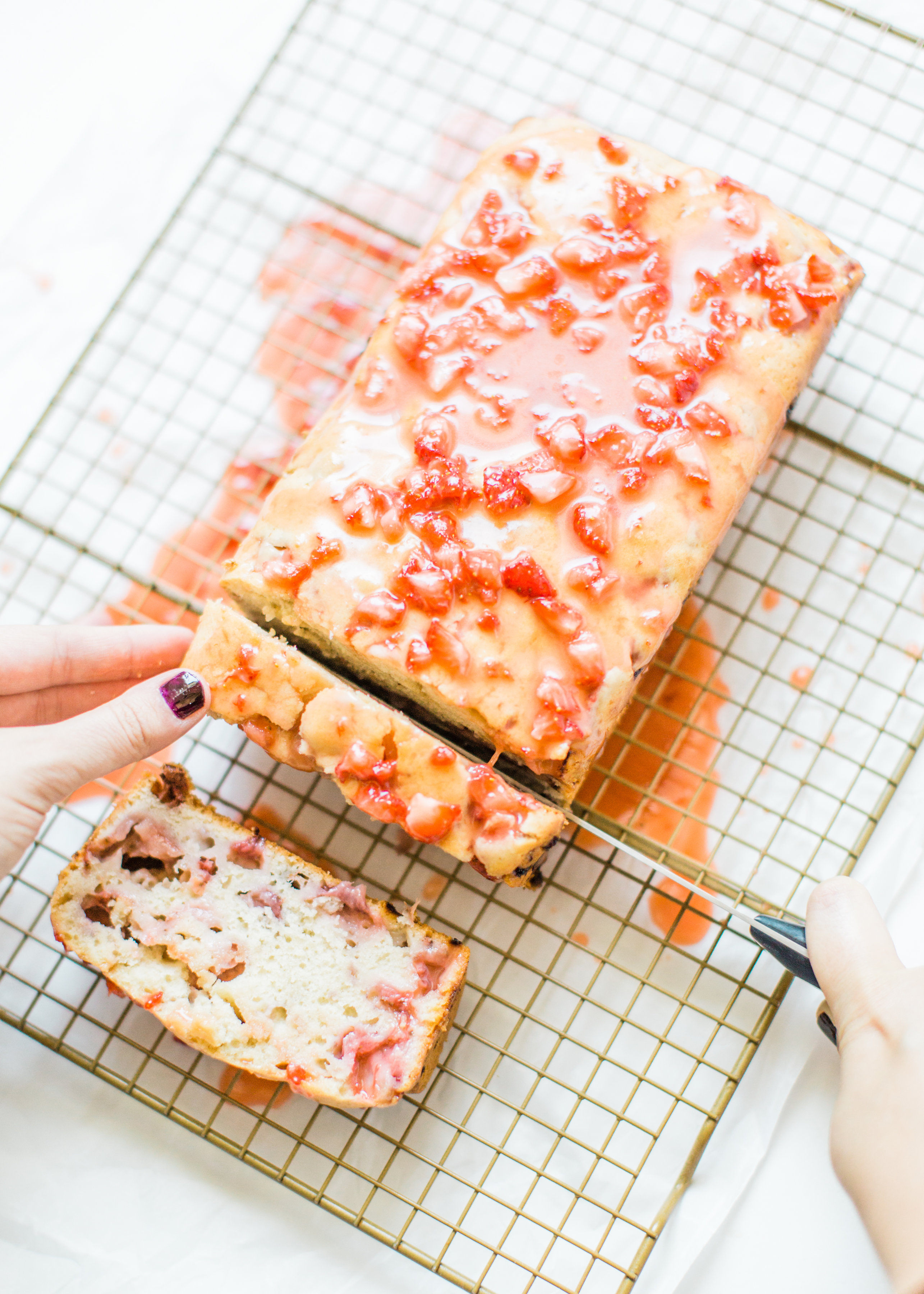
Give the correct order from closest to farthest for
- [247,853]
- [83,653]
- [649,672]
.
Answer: [247,853] < [83,653] < [649,672]

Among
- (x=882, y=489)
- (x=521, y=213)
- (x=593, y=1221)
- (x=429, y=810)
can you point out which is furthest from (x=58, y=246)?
(x=593, y=1221)

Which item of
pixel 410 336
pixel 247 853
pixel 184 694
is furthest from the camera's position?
pixel 247 853

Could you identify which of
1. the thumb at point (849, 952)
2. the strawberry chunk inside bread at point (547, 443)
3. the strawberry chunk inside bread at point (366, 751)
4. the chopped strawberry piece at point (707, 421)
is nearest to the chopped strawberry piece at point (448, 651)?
the strawberry chunk inside bread at point (547, 443)

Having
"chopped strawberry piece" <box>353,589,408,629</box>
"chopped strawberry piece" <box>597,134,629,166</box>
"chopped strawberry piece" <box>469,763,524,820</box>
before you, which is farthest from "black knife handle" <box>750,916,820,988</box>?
"chopped strawberry piece" <box>597,134,629,166</box>

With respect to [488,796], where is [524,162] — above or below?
above

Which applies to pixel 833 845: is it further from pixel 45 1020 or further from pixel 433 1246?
pixel 45 1020

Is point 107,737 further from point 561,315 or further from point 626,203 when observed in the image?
point 626,203

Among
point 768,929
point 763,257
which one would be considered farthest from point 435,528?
point 768,929
